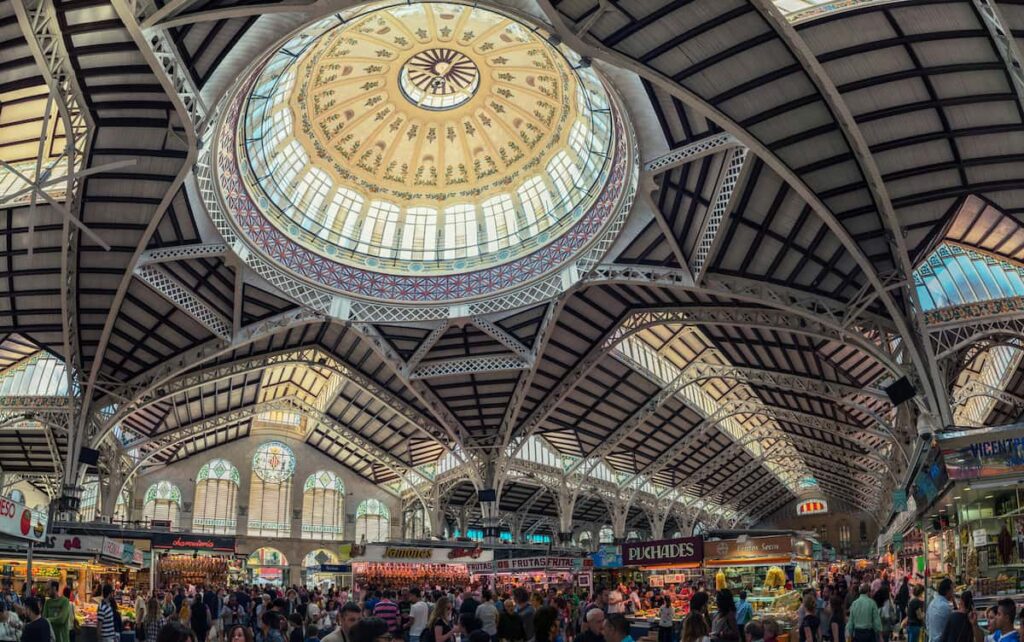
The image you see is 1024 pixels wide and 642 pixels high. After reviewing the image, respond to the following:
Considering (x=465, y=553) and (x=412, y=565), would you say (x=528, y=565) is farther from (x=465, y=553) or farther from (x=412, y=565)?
(x=412, y=565)

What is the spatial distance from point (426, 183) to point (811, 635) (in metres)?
30.6

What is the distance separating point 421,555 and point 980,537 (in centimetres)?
2843

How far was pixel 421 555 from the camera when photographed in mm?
40594

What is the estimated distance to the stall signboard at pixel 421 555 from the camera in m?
39.7

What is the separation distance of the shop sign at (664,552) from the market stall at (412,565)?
41.5 ft

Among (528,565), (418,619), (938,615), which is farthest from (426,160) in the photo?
(938,615)

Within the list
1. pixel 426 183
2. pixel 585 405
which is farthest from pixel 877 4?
pixel 585 405

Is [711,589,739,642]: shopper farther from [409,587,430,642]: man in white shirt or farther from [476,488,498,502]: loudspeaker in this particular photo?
[476,488,498,502]: loudspeaker

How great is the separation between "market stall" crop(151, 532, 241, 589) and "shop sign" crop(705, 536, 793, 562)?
2499 centimetres

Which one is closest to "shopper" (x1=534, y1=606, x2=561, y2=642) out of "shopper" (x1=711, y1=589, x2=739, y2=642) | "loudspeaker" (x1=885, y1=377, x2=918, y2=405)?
"shopper" (x1=711, y1=589, x2=739, y2=642)

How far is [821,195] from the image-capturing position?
2298 cm

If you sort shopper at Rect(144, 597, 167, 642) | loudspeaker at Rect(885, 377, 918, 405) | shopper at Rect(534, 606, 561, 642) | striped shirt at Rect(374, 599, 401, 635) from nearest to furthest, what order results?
shopper at Rect(534, 606, 561, 642)
striped shirt at Rect(374, 599, 401, 635)
shopper at Rect(144, 597, 167, 642)
loudspeaker at Rect(885, 377, 918, 405)

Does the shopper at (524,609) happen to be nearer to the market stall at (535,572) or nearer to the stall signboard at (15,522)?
the stall signboard at (15,522)

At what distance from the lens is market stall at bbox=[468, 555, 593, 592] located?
37438mm
